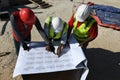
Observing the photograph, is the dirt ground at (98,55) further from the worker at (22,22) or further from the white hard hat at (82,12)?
the white hard hat at (82,12)

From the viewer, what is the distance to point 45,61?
5586 mm

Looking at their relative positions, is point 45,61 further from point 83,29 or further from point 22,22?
point 83,29

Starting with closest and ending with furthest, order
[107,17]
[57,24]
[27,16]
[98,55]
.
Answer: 1. [27,16]
2. [57,24]
3. [98,55]
4. [107,17]

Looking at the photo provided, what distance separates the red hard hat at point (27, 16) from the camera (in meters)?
5.77

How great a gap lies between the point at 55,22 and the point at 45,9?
25.6 feet

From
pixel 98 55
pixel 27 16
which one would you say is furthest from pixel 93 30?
pixel 98 55

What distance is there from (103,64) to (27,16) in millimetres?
3573

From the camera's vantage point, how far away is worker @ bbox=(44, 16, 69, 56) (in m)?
6.00

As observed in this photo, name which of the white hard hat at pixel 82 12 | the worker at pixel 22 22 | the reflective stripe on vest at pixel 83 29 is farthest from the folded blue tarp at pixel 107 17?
the worker at pixel 22 22

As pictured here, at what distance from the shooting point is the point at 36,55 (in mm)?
5738

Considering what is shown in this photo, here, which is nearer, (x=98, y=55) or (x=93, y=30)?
(x=93, y=30)

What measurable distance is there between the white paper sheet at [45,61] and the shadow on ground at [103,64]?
1832 mm

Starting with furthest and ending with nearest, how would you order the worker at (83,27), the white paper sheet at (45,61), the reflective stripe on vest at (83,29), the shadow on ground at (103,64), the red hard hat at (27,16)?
the shadow on ground at (103,64) < the reflective stripe on vest at (83,29) < the worker at (83,27) < the red hard hat at (27,16) < the white paper sheet at (45,61)

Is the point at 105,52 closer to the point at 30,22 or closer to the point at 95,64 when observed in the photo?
the point at 95,64
